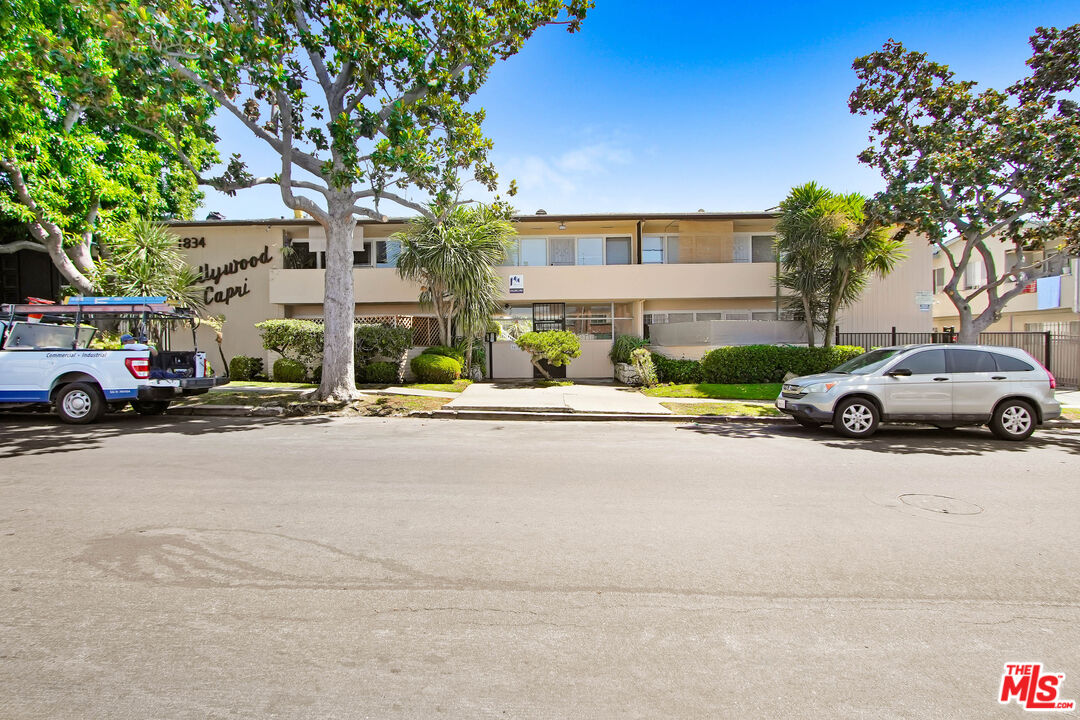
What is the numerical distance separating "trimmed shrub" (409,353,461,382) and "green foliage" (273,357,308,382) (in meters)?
3.43

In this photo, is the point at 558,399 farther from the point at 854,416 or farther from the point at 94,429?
the point at 94,429

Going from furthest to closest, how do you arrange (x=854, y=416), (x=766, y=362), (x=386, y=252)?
(x=386, y=252) → (x=766, y=362) → (x=854, y=416)

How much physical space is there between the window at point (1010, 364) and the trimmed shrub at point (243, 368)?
19180mm

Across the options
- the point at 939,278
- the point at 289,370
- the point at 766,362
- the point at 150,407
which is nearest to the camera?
the point at 150,407

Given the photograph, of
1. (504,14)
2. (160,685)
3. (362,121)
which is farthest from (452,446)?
(504,14)

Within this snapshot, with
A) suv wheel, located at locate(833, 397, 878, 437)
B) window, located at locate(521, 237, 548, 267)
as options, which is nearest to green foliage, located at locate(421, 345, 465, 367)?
window, located at locate(521, 237, 548, 267)

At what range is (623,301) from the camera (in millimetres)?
19953

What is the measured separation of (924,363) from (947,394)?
1.97 feet

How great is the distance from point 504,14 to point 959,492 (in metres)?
11.1

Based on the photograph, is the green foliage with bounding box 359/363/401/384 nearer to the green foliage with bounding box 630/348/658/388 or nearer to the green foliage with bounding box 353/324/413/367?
the green foliage with bounding box 353/324/413/367

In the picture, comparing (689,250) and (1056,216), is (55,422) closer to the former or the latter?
(689,250)

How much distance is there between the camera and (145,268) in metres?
16.4

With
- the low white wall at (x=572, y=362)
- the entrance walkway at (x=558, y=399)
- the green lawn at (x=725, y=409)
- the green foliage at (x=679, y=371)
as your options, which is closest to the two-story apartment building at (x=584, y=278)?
the low white wall at (x=572, y=362)

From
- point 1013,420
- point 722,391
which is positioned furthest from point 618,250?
point 1013,420
